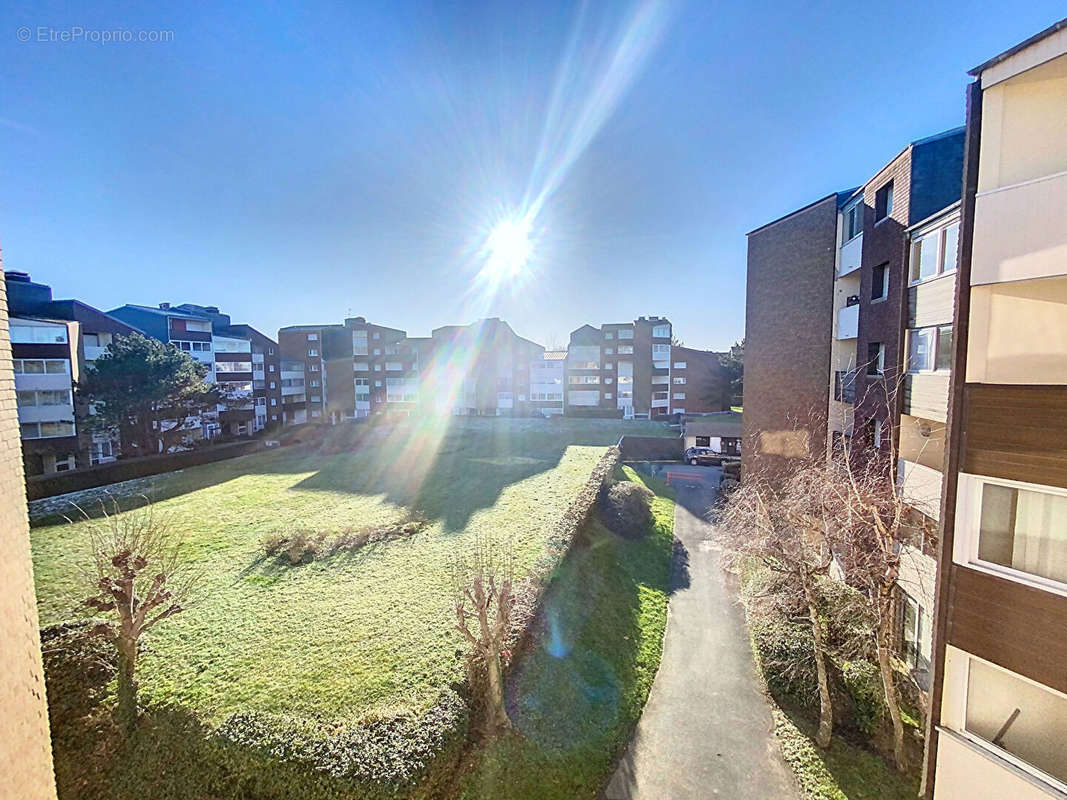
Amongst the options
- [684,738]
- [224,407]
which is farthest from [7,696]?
[224,407]

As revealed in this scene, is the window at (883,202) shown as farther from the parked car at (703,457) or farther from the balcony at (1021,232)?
the parked car at (703,457)

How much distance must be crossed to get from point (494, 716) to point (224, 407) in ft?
130

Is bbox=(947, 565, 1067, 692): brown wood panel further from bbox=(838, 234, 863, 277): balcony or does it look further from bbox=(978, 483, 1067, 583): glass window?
bbox=(838, 234, 863, 277): balcony

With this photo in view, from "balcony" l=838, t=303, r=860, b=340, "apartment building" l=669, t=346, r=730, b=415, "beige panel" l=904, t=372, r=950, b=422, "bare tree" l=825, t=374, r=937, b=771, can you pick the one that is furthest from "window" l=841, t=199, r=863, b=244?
"apartment building" l=669, t=346, r=730, b=415

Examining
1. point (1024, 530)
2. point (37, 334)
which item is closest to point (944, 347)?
point (1024, 530)

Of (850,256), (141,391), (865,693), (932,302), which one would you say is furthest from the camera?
(141,391)

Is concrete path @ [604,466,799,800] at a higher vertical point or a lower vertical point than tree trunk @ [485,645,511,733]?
lower

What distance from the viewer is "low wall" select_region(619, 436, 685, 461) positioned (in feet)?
108

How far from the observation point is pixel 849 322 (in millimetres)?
13250

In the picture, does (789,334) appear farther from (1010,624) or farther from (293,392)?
(293,392)

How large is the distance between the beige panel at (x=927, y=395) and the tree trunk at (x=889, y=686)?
3.68m

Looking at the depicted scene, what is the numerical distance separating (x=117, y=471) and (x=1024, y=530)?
1260 inches

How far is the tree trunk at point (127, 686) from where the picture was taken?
22.9ft

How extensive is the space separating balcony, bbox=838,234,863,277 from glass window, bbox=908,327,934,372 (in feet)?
14.5
